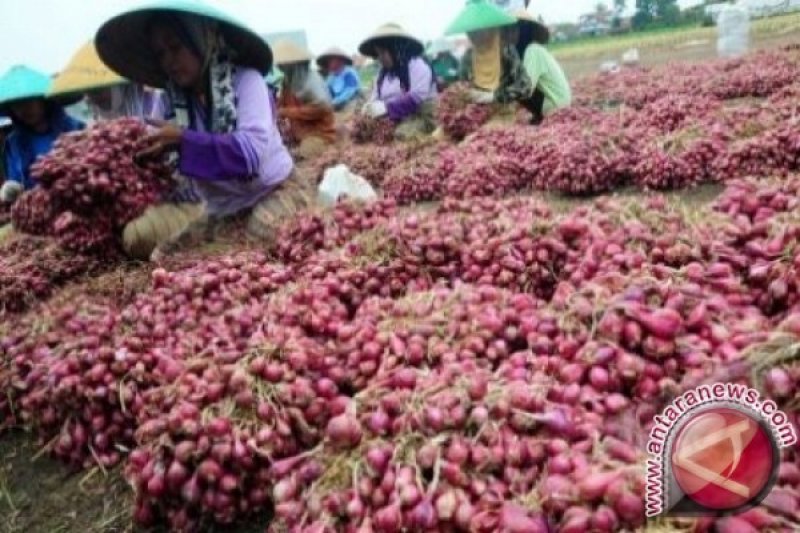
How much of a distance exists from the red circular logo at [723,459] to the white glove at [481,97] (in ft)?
23.3

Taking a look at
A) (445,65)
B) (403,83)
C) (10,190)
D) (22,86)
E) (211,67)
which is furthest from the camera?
(445,65)

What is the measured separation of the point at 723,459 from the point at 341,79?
12.5m

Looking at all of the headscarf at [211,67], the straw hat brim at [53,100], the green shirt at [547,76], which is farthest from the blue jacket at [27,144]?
the green shirt at [547,76]

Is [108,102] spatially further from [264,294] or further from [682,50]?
[682,50]

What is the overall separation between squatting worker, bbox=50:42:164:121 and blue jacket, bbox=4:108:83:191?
0.92 ft

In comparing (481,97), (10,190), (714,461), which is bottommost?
(714,461)

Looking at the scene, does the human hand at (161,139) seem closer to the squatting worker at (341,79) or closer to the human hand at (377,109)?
the human hand at (377,109)

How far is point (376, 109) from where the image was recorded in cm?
822

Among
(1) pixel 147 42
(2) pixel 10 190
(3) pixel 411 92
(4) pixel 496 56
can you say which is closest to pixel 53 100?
(2) pixel 10 190

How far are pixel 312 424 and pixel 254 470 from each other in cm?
19

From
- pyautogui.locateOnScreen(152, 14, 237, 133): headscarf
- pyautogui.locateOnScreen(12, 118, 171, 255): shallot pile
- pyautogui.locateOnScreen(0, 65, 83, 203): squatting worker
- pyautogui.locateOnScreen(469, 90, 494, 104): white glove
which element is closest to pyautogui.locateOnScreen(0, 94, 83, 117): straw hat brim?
pyautogui.locateOnScreen(0, 65, 83, 203): squatting worker

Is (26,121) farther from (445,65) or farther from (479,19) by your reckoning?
(445,65)

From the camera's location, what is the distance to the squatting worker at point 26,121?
17.2 feet

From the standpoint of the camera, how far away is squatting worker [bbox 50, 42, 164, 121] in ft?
17.0
